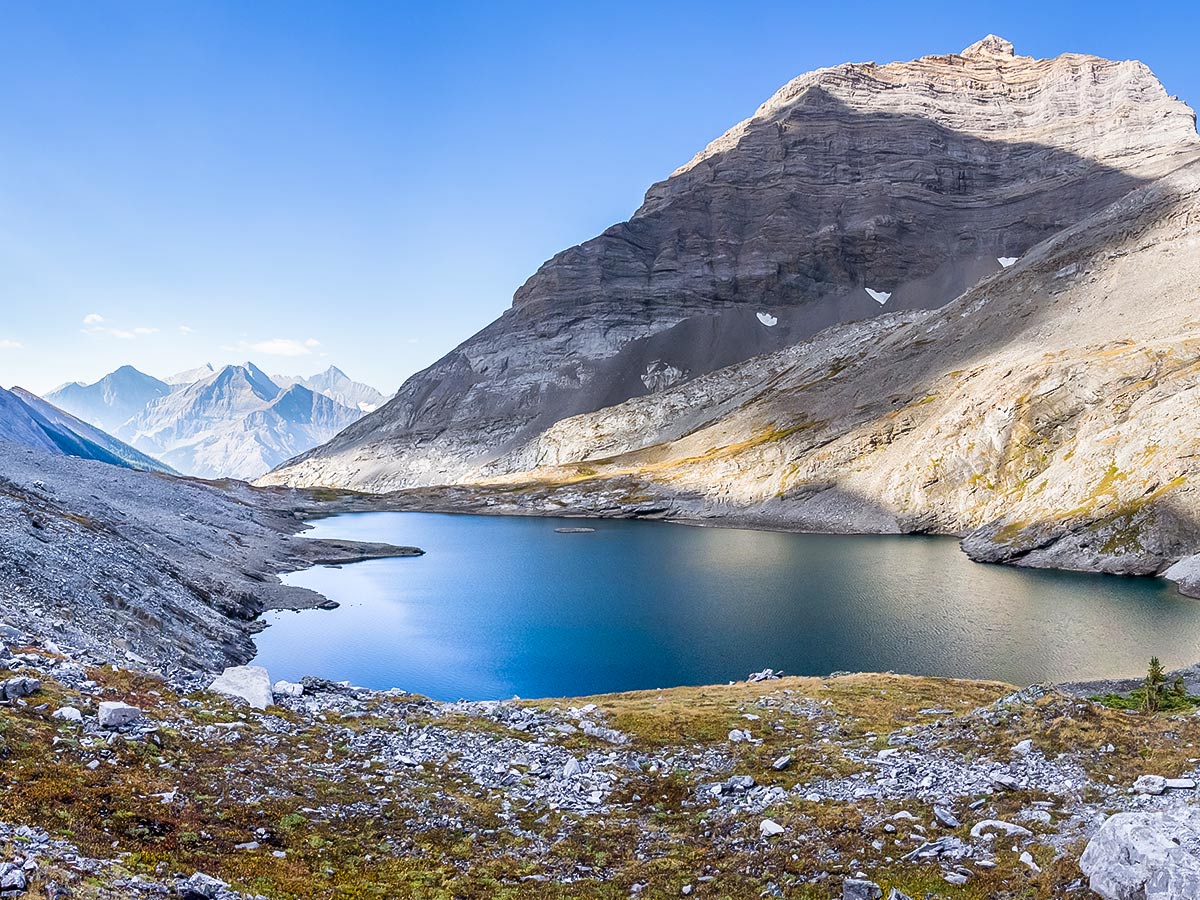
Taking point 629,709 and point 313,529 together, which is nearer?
point 629,709

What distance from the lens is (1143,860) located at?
11398mm

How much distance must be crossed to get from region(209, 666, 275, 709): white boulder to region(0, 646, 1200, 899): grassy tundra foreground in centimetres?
65

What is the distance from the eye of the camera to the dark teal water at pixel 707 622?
45.7 metres

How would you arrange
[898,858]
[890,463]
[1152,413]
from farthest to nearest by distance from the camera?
[890,463] < [1152,413] < [898,858]

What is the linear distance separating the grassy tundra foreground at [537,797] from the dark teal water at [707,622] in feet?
67.8

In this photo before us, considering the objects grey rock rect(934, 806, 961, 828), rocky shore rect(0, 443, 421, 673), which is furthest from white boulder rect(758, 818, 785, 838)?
rocky shore rect(0, 443, 421, 673)

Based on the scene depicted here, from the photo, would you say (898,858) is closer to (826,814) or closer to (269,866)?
(826,814)

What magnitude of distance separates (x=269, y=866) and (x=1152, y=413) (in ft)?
359

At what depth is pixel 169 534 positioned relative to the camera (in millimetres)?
64375

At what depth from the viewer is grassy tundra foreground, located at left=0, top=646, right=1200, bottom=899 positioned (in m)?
12.9

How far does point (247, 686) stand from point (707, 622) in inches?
1597

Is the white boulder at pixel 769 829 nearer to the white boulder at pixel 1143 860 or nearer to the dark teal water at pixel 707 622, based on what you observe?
the white boulder at pixel 1143 860

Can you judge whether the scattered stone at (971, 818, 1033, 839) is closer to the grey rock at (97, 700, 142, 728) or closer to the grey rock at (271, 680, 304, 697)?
the grey rock at (97, 700, 142, 728)

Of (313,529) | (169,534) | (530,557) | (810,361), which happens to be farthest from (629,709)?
(810,361)
